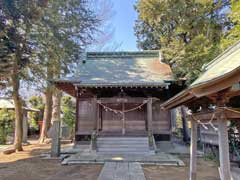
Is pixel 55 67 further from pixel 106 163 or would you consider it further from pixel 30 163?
pixel 106 163

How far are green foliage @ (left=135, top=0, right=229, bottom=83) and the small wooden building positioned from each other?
1073 millimetres

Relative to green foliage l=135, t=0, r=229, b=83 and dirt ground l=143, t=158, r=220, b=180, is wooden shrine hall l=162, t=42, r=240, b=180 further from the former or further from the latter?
green foliage l=135, t=0, r=229, b=83

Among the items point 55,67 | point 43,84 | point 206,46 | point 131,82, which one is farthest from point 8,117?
point 206,46

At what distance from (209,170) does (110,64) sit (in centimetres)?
851

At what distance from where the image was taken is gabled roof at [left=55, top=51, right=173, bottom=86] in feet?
35.4

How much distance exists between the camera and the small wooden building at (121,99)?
1108 centimetres

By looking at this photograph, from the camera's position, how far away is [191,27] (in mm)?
12484

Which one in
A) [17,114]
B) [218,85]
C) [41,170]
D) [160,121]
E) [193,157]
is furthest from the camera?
[160,121]

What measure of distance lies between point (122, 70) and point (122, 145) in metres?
4.38

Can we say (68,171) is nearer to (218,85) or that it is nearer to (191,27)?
(218,85)

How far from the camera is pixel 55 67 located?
39.2 ft

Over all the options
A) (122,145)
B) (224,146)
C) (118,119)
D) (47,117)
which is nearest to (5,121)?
(47,117)

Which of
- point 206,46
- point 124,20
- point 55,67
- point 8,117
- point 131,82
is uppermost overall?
point 124,20

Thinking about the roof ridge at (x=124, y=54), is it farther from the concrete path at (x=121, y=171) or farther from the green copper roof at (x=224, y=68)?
the green copper roof at (x=224, y=68)
